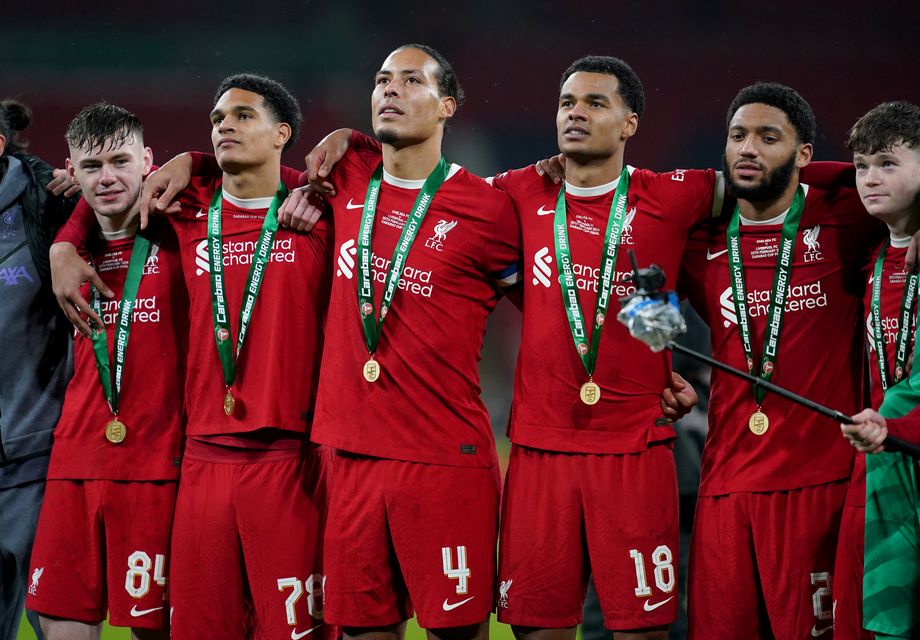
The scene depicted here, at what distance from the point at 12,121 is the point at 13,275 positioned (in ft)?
2.60

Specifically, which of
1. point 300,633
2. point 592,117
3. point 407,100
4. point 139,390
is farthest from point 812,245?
point 139,390

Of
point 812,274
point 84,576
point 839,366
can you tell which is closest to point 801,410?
point 839,366

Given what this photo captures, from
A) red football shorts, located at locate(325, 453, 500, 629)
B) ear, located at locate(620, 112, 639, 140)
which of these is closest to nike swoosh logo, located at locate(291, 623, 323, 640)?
red football shorts, located at locate(325, 453, 500, 629)

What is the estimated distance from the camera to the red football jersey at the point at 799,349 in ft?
13.4

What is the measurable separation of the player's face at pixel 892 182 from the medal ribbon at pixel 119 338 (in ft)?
8.81

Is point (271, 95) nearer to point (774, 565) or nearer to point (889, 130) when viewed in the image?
point (889, 130)

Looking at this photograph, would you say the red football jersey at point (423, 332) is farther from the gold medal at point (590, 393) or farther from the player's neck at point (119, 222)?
the player's neck at point (119, 222)

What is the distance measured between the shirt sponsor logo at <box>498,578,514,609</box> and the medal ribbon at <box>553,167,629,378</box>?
2.58 ft

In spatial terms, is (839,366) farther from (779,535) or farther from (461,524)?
(461,524)

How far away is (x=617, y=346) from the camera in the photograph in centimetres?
410

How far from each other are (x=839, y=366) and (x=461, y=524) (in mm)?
1457

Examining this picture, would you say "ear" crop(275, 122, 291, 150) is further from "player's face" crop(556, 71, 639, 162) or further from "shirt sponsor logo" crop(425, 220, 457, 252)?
"player's face" crop(556, 71, 639, 162)

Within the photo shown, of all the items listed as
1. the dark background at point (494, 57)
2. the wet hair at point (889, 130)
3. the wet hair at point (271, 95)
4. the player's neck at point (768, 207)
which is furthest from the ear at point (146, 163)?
the dark background at point (494, 57)

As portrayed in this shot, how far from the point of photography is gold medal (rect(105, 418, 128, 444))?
14.4 ft
